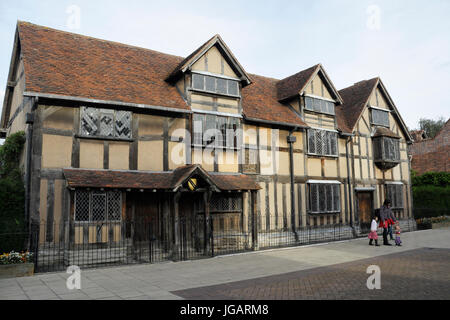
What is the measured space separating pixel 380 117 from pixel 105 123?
1730 centimetres

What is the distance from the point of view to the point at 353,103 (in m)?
22.2

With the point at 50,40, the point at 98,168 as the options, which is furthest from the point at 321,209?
the point at 50,40

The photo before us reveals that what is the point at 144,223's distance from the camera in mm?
13859

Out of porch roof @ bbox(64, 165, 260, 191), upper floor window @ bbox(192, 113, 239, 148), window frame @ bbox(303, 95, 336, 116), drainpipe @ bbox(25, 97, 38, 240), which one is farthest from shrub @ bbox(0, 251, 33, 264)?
window frame @ bbox(303, 95, 336, 116)

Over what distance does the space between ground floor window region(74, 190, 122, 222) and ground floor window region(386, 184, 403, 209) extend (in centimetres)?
1655

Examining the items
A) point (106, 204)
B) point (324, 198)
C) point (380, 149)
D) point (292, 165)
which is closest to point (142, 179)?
point (106, 204)

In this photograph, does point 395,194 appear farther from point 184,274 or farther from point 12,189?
point 12,189

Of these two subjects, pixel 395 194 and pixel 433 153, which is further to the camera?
pixel 433 153

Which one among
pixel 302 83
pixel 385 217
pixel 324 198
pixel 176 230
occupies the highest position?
pixel 302 83

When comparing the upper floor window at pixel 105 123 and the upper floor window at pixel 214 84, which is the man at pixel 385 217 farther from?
the upper floor window at pixel 105 123

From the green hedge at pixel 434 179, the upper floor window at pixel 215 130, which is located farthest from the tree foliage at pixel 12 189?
the green hedge at pixel 434 179

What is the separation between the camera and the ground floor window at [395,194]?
21.7 meters

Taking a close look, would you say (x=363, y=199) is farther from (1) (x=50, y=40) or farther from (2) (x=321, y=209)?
(1) (x=50, y=40)
